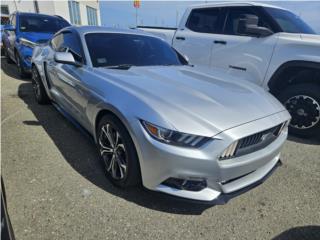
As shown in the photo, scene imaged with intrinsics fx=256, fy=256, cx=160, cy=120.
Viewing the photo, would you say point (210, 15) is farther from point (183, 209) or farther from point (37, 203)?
point (37, 203)

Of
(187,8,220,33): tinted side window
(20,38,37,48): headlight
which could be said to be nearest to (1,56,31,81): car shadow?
(20,38,37,48): headlight

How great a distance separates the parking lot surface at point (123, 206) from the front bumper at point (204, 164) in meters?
0.22

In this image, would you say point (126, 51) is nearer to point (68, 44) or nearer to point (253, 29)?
point (68, 44)

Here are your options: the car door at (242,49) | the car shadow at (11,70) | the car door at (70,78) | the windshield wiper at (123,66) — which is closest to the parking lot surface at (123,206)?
the car door at (70,78)

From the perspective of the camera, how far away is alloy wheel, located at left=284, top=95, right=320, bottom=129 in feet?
12.9

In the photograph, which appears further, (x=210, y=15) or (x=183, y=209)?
(x=210, y=15)

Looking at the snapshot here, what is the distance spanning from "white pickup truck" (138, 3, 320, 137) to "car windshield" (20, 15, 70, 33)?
14.8 feet

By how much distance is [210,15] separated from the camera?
524 centimetres

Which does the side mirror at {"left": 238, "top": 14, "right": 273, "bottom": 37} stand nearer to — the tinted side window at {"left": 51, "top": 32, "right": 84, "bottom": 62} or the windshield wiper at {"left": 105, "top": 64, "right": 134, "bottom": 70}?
the windshield wiper at {"left": 105, "top": 64, "right": 134, "bottom": 70}

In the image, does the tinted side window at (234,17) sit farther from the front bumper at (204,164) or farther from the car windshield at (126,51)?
the front bumper at (204,164)

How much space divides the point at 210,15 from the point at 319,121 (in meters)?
2.90

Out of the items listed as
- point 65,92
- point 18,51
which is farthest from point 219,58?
point 18,51

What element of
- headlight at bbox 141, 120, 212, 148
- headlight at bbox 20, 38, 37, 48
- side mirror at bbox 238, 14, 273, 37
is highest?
side mirror at bbox 238, 14, 273, 37

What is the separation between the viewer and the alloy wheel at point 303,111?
Result: 3.93 meters
